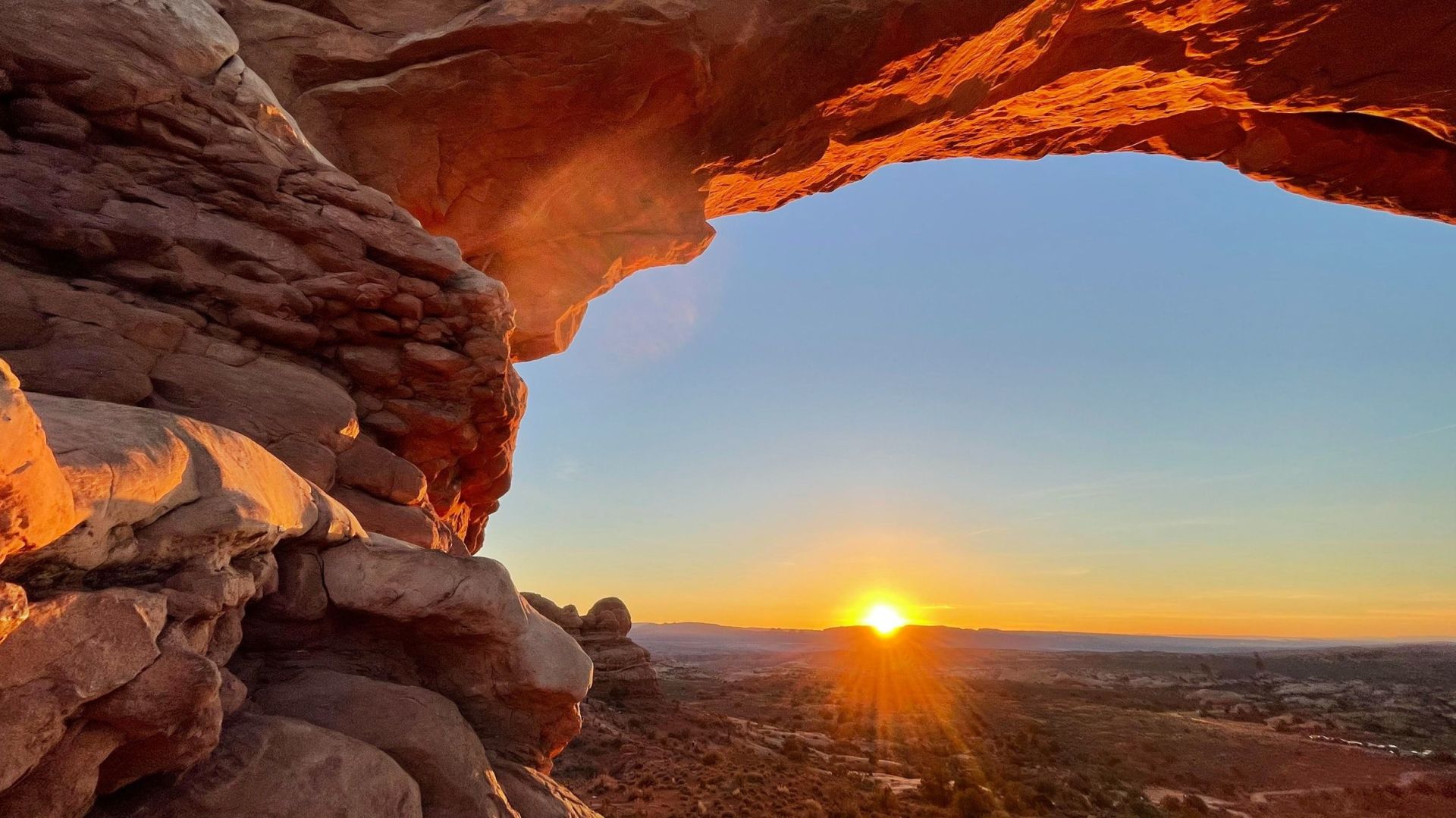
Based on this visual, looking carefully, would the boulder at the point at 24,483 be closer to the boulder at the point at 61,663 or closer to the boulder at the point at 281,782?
the boulder at the point at 61,663

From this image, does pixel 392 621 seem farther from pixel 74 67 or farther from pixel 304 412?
pixel 74 67

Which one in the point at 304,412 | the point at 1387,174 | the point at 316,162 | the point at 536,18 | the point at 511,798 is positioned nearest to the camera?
the point at 511,798

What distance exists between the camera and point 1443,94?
44.0 ft

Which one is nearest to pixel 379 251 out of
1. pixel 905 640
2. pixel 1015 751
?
pixel 1015 751

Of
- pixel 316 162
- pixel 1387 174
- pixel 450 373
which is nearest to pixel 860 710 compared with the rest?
pixel 1387 174

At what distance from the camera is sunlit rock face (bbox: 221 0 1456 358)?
11406 millimetres

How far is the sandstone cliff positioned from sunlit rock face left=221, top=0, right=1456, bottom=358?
7cm

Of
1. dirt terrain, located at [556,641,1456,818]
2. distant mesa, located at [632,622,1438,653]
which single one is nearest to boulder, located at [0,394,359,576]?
dirt terrain, located at [556,641,1456,818]

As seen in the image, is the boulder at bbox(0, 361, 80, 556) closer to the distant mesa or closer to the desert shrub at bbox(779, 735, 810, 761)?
the desert shrub at bbox(779, 735, 810, 761)

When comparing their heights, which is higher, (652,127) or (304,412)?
(652,127)

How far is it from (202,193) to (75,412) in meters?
5.11

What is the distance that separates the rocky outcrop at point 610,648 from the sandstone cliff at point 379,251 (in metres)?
14.8

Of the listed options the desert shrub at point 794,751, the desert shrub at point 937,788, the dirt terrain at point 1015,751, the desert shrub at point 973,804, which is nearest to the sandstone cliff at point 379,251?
the dirt terrain at point 1015,751

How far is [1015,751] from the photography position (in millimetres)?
25109
